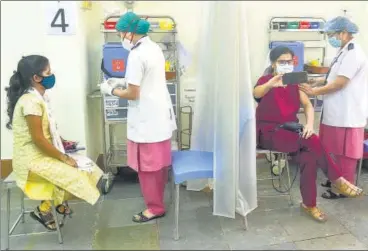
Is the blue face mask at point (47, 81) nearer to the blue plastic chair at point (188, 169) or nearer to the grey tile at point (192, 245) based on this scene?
the blue plastic chair at point (188, 169)

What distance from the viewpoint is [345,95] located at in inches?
98.9

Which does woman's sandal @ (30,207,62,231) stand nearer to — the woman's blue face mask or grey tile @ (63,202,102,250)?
grey tile @ (63,202,102,250)

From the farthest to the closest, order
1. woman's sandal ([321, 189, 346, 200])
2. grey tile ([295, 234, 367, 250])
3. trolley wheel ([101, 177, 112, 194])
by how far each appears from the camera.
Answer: trolley wheel ([101, 177, 112, 194]), woman's sandal ([321, 189, 346, 200]), grey tile ([295, 234, 367, 250])

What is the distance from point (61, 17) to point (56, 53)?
24 cm

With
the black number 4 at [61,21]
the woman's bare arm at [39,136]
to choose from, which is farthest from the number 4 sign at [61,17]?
the woman's bare arm at [39,136]

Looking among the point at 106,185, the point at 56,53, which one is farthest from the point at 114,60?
the point at 106,185

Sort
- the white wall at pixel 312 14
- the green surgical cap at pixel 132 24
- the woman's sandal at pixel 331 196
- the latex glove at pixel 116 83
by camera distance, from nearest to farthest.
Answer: the green surgical cap at pixel 132 24, the latex glove at pixel 116 83, the white wall at pixel 312 14, the woman's sandal at pixel 331 196

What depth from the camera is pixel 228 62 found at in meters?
1.96

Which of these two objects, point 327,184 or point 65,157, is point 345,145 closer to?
point 327,184

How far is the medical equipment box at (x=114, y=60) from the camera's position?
2598 mm

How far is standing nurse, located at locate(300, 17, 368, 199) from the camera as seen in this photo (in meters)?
2.47

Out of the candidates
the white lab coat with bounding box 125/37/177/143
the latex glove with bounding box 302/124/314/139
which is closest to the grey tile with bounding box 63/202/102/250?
the white lab coat with bounding box 125/37/177/143

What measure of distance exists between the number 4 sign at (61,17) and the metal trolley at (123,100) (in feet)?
1.35

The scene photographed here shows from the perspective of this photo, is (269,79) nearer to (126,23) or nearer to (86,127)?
(126,23)
